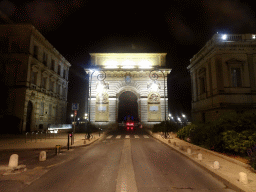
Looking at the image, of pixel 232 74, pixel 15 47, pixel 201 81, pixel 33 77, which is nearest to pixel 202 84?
pixel 201 81

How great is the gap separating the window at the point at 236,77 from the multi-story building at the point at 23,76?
1120 inches

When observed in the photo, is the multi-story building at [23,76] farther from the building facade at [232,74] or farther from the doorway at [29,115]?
the building facade at [232,74]

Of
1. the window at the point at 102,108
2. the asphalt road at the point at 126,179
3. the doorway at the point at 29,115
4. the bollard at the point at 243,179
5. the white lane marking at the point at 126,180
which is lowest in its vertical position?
the asphalt road at the point at 126,179

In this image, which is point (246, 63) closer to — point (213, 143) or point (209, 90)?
point (209, 90)

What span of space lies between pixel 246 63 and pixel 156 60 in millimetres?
19793

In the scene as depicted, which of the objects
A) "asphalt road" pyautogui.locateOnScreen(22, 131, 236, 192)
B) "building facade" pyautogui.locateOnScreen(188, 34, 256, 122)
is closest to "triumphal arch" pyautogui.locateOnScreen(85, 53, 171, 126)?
"building facade" pyautogui.locateOnScreen(188, 34, 256, 122)

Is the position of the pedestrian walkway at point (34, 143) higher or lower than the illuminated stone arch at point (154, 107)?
lower

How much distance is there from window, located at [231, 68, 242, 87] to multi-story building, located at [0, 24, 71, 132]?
28.5 metres

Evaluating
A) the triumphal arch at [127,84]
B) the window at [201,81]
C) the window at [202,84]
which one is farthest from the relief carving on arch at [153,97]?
the window at [202,84]

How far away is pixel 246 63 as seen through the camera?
23484 millimetres

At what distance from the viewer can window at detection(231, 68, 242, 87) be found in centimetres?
2354

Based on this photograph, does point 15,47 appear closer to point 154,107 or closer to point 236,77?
point 154,107

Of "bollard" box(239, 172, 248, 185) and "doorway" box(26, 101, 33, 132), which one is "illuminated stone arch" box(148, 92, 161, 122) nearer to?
"doorway" box(26, 101, 33, 132)

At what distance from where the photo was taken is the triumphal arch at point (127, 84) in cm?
3894
